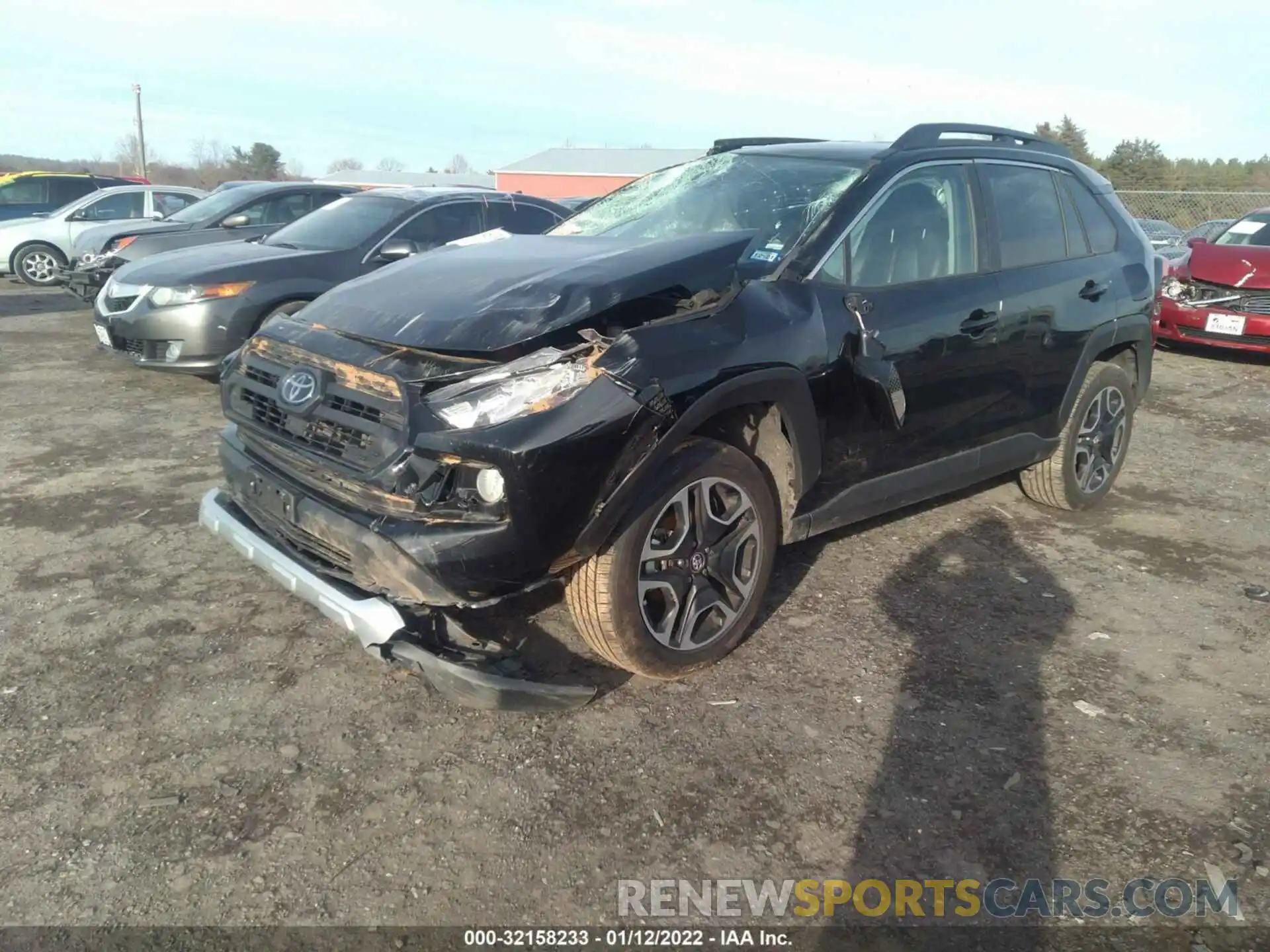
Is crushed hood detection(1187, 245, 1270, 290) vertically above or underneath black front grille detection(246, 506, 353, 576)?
above

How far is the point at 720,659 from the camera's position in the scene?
3.44 m

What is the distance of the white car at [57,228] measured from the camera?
47.7ft

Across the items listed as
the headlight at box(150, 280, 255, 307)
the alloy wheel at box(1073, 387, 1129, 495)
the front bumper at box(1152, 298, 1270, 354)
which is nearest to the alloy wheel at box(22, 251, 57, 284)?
the headlight at box(150, 280, 255, 307)

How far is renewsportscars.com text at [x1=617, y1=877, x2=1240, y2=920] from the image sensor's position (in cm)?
238

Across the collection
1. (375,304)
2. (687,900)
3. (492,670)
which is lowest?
(687,900)

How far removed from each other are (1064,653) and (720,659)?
4.42 ft

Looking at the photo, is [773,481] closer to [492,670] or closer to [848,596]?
[848,596]

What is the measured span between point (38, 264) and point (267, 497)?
14399 mm

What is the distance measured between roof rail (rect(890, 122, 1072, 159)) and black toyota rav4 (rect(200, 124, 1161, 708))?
0.02 metres

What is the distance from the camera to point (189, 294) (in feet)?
22.0

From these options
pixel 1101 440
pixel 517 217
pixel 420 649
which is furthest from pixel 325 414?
pixel 517 217

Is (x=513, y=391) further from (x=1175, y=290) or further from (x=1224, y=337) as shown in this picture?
(x=1175, y=290)

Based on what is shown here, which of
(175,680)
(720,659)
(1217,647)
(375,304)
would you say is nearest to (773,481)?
(720,659)

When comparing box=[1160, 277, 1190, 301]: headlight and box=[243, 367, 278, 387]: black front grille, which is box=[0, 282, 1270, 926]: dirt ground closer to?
box=[243, 367, 278, 387]: black front grille
